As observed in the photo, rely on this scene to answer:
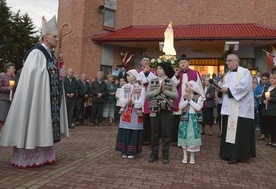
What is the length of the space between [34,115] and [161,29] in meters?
15.5

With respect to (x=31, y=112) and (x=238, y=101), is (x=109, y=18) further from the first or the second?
(x=31, y=112)

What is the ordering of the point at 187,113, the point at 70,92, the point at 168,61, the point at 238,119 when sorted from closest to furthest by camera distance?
1. the point at 187,113
2. the point at 238,119
3. the point at 168,61
4. the point at 70,92

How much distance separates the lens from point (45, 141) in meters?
5.11

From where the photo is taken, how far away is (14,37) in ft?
110

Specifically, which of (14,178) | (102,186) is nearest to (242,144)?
(102,186)

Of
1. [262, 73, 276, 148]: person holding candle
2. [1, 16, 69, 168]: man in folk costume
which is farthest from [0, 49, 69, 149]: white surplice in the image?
[262, 73, 276, 148]: person holding candle

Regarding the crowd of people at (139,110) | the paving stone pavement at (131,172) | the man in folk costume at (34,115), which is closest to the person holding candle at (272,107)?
the crowd of people at (139,110)

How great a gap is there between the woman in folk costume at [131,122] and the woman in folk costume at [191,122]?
0.93 meters

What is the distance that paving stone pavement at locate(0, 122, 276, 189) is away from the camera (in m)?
4.40

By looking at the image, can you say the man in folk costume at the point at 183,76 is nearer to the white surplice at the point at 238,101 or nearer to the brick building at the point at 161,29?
the white surplice at the point at 238,101

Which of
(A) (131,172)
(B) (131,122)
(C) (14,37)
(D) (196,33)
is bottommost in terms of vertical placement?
(A) (131,172)

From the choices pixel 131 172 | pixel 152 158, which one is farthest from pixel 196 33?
pixel 131 172

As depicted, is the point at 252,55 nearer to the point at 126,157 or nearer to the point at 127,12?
the point at 127,12

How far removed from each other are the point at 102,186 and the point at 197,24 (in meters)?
17.1
